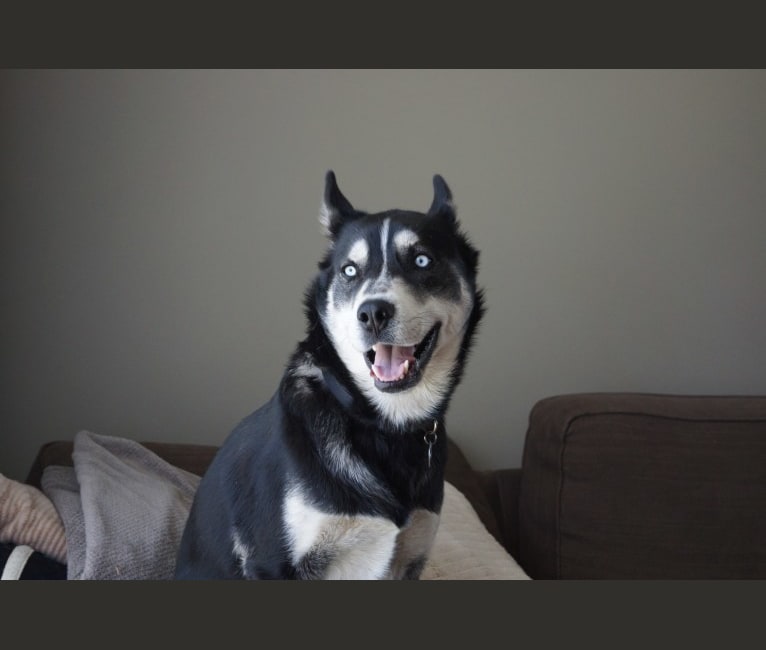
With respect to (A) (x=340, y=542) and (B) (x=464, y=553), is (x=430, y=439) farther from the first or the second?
(B) (x=464, y=553)

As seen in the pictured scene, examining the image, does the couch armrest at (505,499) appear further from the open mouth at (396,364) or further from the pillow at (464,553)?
the open mouth at (396,364)

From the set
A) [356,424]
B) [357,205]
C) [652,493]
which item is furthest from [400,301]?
[357,205]

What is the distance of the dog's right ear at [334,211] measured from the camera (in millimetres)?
1544

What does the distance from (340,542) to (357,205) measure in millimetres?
1563

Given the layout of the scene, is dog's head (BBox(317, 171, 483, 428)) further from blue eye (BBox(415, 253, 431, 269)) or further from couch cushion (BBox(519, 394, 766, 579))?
couch cushion (BBox(519, 394, 766, 579))

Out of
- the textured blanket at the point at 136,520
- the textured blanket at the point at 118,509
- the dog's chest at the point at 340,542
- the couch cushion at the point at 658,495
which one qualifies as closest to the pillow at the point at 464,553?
the textured blanket at the point at 136,520

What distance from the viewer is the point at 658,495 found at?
2.29 metres

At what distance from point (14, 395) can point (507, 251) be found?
1755mm

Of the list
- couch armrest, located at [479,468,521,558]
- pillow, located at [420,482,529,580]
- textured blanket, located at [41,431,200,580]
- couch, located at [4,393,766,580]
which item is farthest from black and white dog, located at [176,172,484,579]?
couch armrest, located at [479,468,521,558]

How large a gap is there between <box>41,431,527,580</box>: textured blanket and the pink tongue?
69 centimetres

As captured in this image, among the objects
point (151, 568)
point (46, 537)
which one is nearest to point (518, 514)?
point (151, 568)

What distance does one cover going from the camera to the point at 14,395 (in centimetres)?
262

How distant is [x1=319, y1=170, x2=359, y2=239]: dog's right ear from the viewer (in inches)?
60.8

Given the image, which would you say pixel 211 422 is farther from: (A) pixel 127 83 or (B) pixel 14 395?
(A) pixel 127 83
